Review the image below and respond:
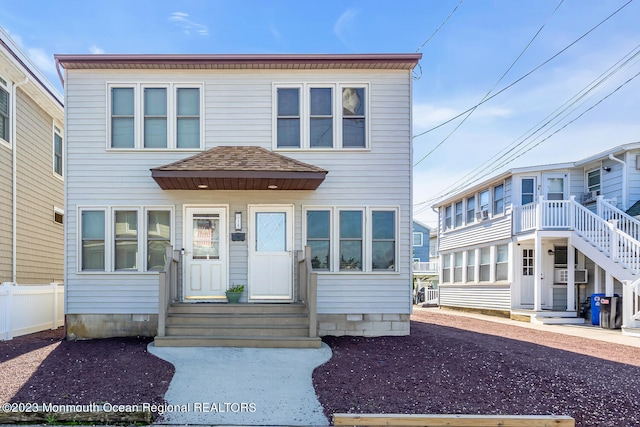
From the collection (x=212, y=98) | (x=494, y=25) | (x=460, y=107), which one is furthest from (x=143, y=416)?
(x=460, y=107)

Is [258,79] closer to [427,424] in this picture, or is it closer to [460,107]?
[427,424]

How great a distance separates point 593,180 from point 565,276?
3715 millimetres

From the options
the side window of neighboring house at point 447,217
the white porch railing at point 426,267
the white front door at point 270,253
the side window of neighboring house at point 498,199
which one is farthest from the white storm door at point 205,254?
the white porch railing at point 426,267

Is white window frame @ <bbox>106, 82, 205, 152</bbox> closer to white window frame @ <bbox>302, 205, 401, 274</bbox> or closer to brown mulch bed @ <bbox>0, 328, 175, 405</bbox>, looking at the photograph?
white window frame @ <bbox>302, 205, 401, 274</bbox>

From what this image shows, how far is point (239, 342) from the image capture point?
25.2ft

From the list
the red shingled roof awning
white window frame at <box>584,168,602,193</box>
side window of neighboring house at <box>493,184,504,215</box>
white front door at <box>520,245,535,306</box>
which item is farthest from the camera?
side window of neighboring house at <box>493,184,504,215</box>

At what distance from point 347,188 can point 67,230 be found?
19.3 ft

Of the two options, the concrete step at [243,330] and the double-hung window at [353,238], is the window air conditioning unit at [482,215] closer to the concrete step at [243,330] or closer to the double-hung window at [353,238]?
the double-hung window at [353,238]

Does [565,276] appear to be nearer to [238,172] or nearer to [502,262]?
[502,262]

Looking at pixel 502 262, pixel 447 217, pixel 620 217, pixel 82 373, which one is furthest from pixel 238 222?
pixel 447 217

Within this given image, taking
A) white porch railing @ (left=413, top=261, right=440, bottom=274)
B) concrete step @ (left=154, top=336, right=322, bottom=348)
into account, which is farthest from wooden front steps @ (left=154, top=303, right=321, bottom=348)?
white porch railing @ (left=413, top=261, right=440, bottom=274)

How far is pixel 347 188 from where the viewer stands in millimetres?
9305

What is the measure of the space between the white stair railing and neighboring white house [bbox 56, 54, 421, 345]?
26.5ft

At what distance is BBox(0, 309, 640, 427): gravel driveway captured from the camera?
16.4 ft
